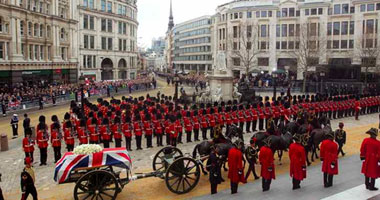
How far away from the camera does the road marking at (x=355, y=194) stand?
30.6ft

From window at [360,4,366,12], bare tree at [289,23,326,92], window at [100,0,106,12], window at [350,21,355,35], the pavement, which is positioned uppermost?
window at [100,0,106,12]

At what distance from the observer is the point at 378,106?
2652 centimetres

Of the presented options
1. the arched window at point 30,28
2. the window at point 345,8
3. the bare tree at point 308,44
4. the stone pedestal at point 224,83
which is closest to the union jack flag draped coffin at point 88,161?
the stone pedestal at point 224,83

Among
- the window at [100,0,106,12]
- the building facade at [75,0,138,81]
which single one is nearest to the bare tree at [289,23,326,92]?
the building facade at [75,0,138,81]

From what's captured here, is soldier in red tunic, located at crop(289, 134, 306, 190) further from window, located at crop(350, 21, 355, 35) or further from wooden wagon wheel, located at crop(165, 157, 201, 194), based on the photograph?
window, located at crop(350, 21, 355, 35)

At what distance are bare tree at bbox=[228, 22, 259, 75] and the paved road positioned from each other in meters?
46.6

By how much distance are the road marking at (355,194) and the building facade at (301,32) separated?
131 ft

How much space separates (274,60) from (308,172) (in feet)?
161

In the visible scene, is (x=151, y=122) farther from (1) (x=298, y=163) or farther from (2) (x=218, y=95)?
(2) (x=218, y=95)

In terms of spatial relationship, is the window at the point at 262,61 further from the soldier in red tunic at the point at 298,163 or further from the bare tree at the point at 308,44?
the soldier in red tunic at the point at 298,163

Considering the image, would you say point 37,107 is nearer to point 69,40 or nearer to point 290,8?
point 69,40

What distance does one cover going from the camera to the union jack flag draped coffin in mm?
8938

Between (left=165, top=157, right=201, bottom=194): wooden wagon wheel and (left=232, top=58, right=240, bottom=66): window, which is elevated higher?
(left=232, top=58, right=240, bottom=66): window

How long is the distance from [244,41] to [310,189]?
160 feet
